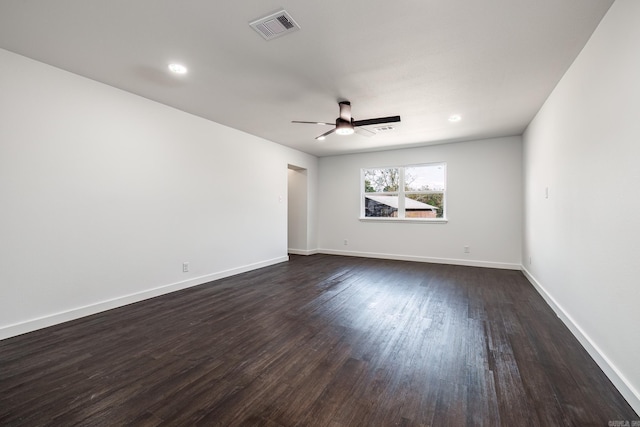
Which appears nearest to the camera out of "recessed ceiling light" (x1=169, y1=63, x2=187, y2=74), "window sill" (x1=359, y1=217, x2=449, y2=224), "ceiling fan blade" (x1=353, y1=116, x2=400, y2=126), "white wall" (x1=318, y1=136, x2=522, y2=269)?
"recessed ceiling light" (x1=169, y1=63, x2=187, y2=74)

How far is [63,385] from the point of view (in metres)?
1.82

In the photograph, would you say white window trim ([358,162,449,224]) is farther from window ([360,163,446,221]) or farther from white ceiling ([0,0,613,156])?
white ceiling ([0,0,613,156])

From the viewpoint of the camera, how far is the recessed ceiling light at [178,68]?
2.76 m

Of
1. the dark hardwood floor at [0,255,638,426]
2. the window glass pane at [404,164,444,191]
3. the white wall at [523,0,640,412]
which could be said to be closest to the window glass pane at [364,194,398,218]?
the window glass pane at [404,164,444,191]

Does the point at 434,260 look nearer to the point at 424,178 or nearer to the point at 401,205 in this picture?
the point at 401,205

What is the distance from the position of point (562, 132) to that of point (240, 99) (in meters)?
3.77

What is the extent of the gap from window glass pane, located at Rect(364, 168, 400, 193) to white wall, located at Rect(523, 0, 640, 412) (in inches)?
136

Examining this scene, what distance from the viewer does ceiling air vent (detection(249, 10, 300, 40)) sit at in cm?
203

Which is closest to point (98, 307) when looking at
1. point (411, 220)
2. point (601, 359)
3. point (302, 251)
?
point (302, 251)

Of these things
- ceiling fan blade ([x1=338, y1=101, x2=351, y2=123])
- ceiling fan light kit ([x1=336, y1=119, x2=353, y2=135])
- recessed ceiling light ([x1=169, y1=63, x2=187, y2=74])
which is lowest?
ceiling fan light kit ([x1=336, y1=119, x2=353, y2=135])

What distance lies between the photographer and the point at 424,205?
627 cm

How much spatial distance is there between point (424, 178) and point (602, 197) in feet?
14.1

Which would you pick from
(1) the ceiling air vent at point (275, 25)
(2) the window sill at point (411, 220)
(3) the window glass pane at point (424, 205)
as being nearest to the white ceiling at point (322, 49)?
(1) the ceiling air vent at point (275, 25)

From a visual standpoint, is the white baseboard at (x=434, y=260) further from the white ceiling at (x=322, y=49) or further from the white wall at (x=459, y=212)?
the white ceiling at (x=322, y=49)
